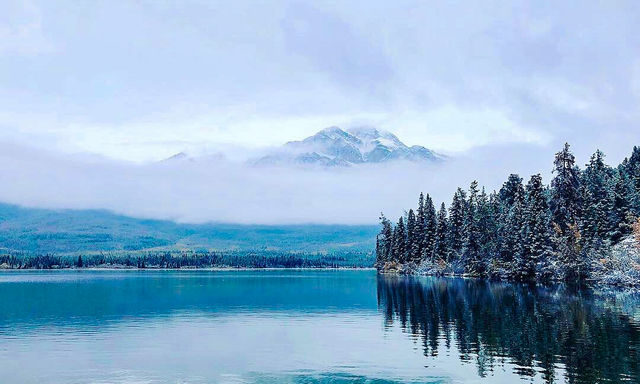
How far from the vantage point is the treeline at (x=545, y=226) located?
118 m

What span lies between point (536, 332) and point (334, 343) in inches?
688

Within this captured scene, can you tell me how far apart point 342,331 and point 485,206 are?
109087mm

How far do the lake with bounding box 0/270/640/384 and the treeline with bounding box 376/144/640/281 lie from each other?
36.4 metres

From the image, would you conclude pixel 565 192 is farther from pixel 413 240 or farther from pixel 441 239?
pixel 413 240

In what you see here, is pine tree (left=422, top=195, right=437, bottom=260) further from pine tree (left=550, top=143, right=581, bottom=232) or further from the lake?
the lake

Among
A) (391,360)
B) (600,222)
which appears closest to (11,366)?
(391,360)

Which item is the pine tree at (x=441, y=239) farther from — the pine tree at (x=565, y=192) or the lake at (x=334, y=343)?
the lake at (x=334, y=343)

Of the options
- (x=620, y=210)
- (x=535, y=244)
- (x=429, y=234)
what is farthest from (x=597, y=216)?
(x=429, y=234)

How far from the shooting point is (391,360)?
41469mm

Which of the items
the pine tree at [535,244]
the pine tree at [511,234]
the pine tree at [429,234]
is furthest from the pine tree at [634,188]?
the pine tree at [429,234]

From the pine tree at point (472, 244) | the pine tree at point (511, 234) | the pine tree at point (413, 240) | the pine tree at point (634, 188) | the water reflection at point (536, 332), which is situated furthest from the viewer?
the pine tree at point (413, 240)

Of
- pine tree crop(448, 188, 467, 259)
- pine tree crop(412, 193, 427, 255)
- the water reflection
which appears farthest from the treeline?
the water reflection

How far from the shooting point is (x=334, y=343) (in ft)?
165

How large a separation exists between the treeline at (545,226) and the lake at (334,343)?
36379 mm
